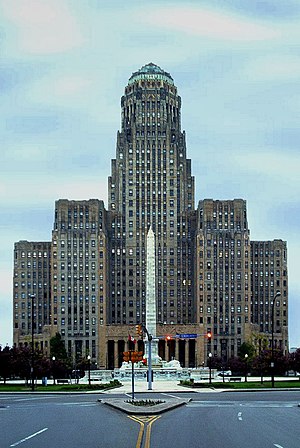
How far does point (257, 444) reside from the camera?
29234 mm

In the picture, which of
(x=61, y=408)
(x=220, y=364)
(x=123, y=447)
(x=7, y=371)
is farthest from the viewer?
(x=220, y=364)

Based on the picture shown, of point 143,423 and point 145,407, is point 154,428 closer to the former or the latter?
point 143,423

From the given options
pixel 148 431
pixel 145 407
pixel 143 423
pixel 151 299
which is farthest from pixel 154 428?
pixel 151 299

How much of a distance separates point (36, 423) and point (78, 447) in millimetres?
11703

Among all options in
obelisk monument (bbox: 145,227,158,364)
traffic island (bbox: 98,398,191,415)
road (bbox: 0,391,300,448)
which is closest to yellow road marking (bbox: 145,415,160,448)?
road (bbox: 0,391,300,448)

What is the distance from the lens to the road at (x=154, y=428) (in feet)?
98.3

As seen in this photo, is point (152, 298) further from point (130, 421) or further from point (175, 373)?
point (130, 421)

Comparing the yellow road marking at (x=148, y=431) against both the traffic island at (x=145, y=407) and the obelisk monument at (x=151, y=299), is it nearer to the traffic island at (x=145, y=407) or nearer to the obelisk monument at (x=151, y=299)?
the traffic island at (x=145, y=407)

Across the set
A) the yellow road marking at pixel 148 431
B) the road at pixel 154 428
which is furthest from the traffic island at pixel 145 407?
the yellow road marking at pixel 148 431

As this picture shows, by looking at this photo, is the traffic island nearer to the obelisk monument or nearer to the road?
the road

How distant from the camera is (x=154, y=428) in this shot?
118ft

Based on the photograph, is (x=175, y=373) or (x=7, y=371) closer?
(x=7, y=371)

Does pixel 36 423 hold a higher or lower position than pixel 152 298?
lower

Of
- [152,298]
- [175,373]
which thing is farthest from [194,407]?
[152,298]
